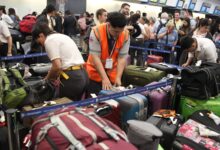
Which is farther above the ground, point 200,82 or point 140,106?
point 200,82

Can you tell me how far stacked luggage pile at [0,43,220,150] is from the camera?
1413mm

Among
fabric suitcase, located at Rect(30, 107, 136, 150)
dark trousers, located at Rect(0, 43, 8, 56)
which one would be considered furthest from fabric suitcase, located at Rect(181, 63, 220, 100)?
dark trousers, located at Rect(0, 43, 8, 56)

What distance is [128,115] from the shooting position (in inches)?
103

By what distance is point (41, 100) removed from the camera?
3.06 meters

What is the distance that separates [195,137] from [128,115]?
24.8 inches

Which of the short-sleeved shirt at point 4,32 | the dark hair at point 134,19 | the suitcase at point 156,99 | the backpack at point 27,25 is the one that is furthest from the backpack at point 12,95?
the dark hair at point 134,19

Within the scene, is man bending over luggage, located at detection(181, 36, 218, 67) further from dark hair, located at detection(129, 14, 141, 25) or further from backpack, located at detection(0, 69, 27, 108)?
dark hair, located at detection(129, 14, 141, 25)

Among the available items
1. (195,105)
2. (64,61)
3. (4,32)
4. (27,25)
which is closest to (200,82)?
(195,105)

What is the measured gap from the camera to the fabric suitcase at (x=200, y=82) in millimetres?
2857

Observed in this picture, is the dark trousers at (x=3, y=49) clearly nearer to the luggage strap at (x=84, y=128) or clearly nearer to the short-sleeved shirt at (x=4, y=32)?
the short-sleeved shirt at (x=4, y=32)

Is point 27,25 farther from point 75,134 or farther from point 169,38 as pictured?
point 75,134

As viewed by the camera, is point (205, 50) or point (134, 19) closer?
point (205, 50)

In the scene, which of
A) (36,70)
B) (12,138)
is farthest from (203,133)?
(36,70)

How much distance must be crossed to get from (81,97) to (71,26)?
6978 millimetres
